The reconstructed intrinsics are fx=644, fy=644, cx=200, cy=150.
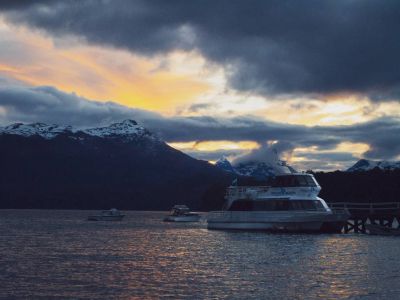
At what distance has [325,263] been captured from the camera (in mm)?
45062

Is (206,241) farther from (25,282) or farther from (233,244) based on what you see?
(25,282)

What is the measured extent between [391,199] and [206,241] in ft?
228

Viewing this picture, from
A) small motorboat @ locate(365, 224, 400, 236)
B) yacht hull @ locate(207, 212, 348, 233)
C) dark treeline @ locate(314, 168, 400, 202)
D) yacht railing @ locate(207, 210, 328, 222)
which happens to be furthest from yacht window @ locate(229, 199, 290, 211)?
dark treeline @ locate(314, 168, 400, 202)

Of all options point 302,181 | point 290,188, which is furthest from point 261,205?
point 302,181

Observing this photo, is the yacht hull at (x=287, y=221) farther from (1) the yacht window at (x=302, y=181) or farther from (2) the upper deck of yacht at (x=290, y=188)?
(1) the yacht window at (x=302, y=181)

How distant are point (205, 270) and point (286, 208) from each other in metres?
33.5

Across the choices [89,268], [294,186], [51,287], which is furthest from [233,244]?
[51,287]

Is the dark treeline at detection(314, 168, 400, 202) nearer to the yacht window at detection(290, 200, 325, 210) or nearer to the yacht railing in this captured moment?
the yacht railing

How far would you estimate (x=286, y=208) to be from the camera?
242ft

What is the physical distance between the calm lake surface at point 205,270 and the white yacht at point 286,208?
8279 mm

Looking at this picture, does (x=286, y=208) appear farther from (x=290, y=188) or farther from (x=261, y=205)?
(x=261, y=205)

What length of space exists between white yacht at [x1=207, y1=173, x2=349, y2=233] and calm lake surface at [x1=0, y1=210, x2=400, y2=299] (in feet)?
27.2

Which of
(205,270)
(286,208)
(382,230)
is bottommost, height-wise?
(205,270)

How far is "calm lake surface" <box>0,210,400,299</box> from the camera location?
32406 millimetres
